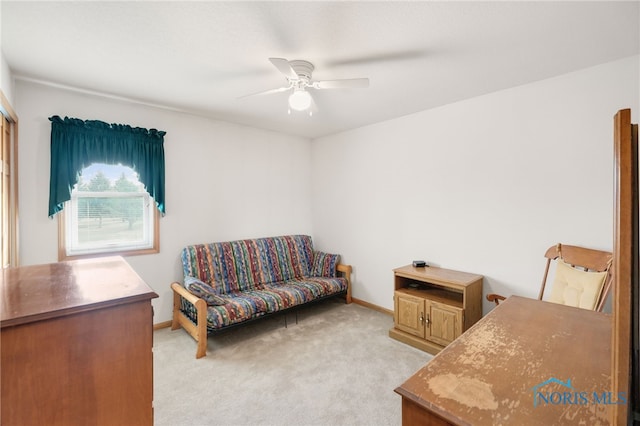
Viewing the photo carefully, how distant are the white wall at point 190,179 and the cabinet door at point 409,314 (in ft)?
7.09

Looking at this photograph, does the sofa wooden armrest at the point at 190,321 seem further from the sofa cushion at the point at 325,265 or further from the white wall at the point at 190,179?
the sofa cushion at the point at 325,265

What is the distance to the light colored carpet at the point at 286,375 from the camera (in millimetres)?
1972

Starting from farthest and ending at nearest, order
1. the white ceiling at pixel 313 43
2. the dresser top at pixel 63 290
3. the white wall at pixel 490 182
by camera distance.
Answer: the white wall at pixel 490 182 < the white ceiling at pixel 313 43 < the dresser top at pixel 63 290

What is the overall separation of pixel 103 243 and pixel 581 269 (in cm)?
451

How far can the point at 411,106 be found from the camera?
3246mm

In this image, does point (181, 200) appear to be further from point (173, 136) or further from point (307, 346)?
point (307, 346)

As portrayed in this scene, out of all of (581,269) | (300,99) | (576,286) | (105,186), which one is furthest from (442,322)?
(105,186)

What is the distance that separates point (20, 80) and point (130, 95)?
83 centimetres

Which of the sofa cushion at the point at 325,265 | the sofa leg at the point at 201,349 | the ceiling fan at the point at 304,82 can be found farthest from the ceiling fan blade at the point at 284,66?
the sofa cushion at the point at 325,265

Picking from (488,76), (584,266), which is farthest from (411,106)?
(584,266)

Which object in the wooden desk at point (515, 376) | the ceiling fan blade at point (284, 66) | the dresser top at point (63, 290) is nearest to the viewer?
the wooden desk at point (515, 376)

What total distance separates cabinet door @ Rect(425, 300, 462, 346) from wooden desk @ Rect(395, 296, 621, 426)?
1.35 meters

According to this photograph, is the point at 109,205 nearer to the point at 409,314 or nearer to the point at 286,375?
the point at 286,375

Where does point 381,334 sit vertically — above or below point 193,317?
below
